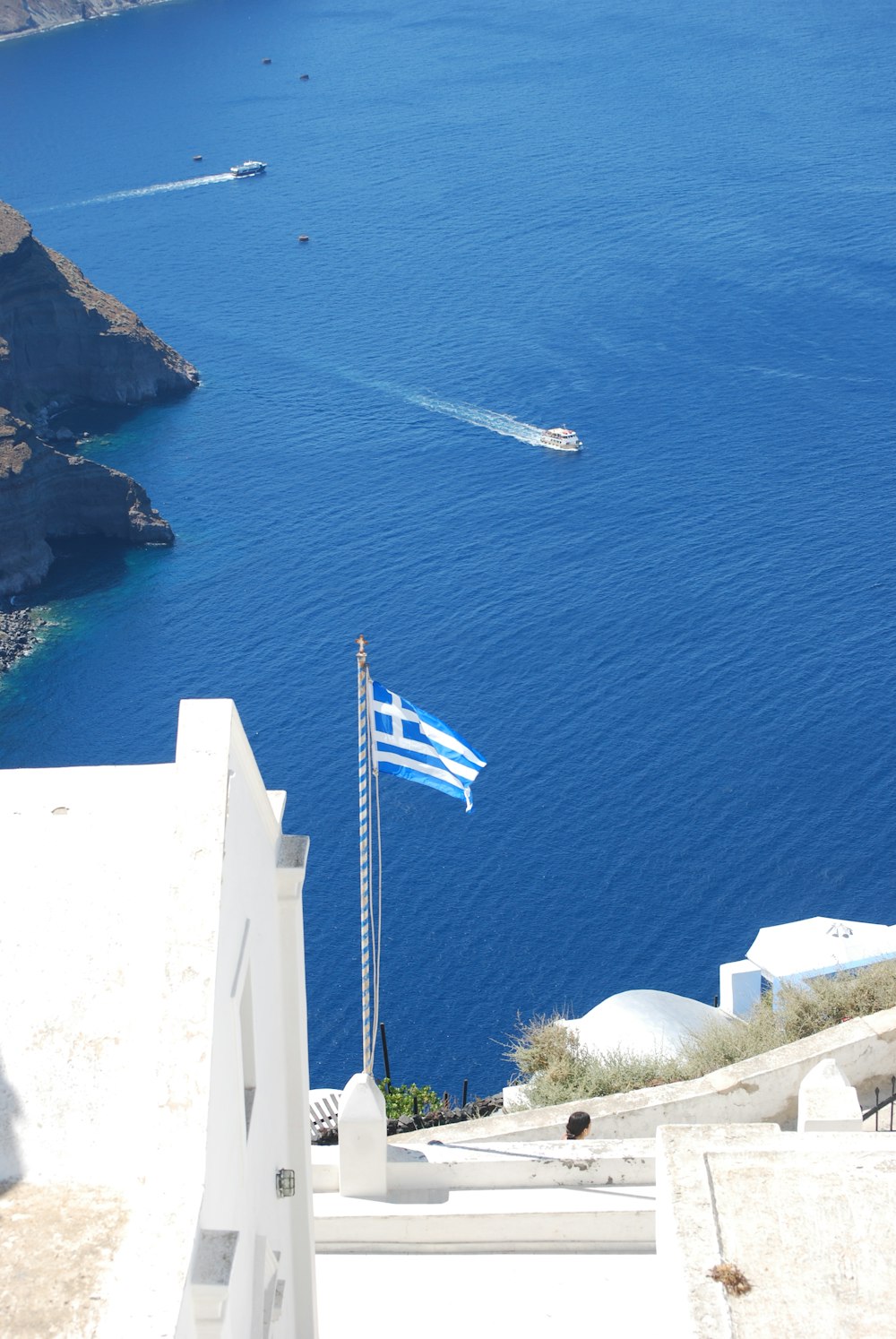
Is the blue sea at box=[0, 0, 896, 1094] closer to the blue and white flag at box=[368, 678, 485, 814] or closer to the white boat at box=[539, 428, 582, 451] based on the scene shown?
the white boat at box=[539, 428, 582, 451]

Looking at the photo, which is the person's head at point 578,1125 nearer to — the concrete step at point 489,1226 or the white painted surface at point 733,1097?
the white painted surface at point 733,1097

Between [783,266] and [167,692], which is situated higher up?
[783,266]

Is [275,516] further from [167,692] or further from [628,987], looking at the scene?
[628,987]

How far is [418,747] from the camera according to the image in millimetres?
21031

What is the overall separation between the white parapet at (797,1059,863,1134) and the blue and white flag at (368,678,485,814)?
250 inches

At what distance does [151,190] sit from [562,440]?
226 feet

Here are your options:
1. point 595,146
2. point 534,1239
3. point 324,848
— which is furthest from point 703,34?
point 534,1239

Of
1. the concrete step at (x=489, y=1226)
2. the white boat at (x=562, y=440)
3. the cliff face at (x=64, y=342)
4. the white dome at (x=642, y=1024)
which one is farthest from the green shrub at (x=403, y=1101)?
the cliff face at (x=64, y=342)

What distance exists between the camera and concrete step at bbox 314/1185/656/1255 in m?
16.7

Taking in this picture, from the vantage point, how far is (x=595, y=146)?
443ft

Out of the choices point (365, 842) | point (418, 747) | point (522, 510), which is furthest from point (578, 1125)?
point (522, 510)

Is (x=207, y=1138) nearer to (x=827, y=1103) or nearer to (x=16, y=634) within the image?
(x=827, y=1103)

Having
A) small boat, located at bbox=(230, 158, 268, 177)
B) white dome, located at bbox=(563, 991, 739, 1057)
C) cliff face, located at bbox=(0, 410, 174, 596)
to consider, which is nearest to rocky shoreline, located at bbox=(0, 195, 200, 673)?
cliff face, located at bbox=(0, 410, 174, 596)

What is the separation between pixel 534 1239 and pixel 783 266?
98077 millimetres
